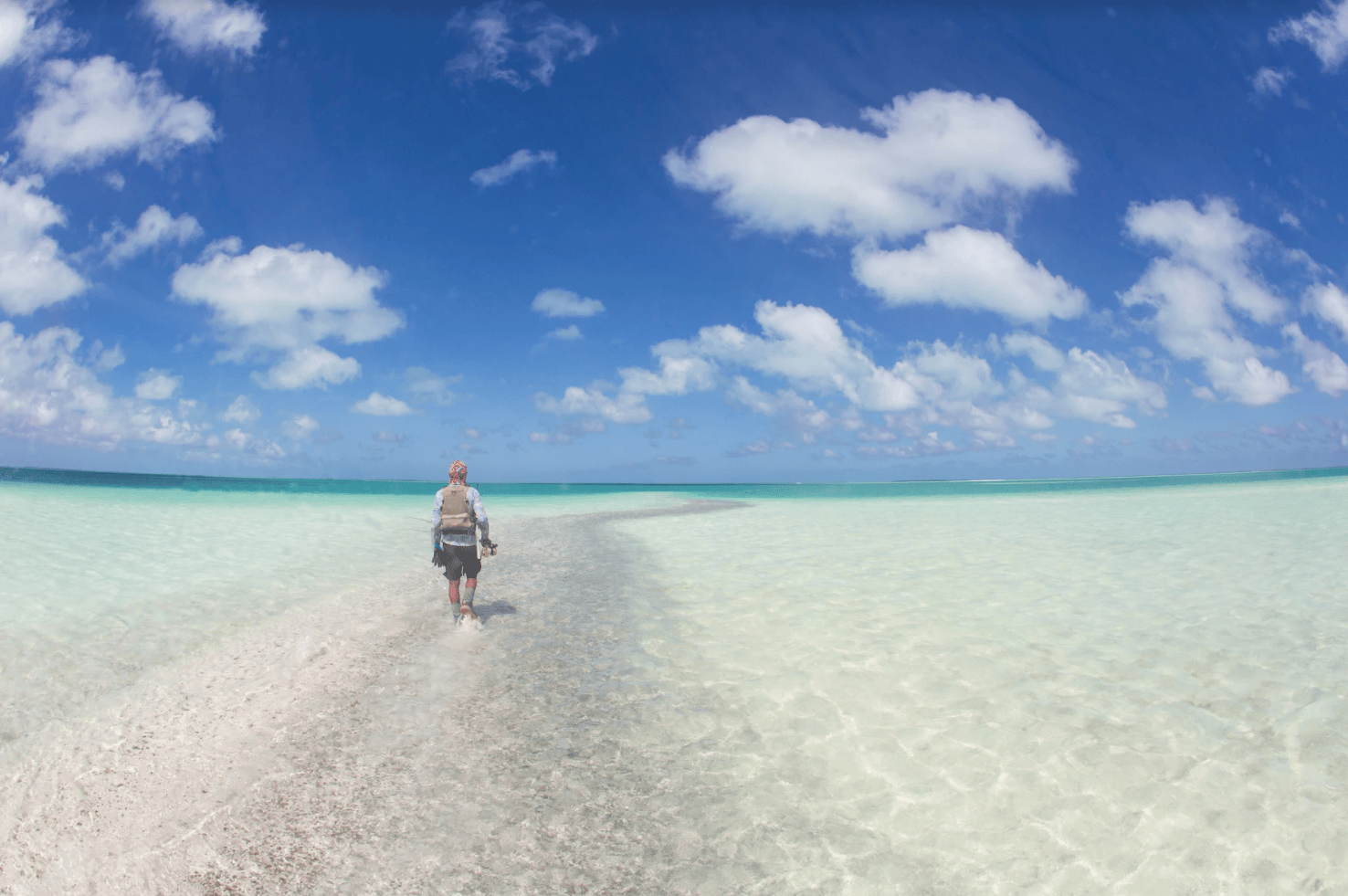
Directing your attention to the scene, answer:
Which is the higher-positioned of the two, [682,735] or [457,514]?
[457,514]

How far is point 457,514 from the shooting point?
10.5 meters

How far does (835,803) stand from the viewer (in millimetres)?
5785

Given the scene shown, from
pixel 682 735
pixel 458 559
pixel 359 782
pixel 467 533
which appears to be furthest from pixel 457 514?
pixel 682 735

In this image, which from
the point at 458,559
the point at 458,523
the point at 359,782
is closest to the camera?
the point at 359,782

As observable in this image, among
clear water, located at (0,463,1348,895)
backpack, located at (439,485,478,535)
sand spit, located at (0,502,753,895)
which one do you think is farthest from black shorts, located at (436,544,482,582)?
sand spit, located at (0,502,753,895)

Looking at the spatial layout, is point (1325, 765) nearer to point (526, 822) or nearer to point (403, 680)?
point (526, 822)

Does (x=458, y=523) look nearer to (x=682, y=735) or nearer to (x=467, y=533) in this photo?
(x=467, y=533)

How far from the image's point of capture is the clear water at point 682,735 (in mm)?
4961

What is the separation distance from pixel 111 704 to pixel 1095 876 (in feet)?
33.3

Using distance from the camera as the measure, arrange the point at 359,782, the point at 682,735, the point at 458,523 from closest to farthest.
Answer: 1. the point at 359,782
2. the point at 682,735
3. the point at 458,523

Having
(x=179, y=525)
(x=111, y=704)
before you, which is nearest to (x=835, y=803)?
(x=111, y=704)

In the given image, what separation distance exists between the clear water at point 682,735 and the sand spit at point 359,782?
3 cm

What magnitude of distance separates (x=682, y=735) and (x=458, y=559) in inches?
211

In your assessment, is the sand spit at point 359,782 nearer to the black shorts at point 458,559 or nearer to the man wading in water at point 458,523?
the black shorts at point 458,559
